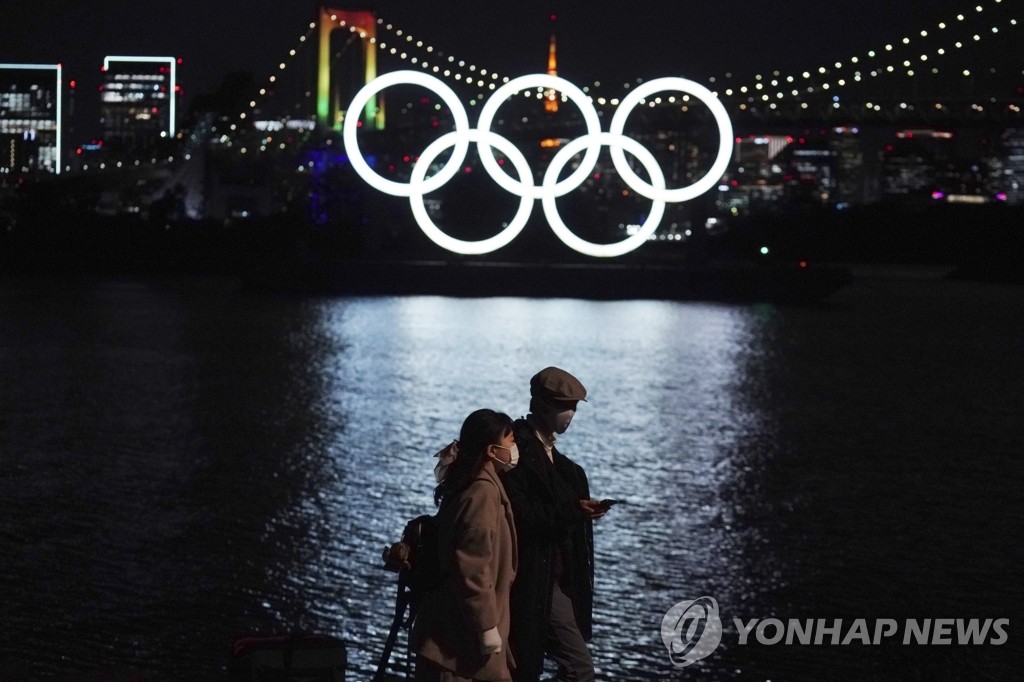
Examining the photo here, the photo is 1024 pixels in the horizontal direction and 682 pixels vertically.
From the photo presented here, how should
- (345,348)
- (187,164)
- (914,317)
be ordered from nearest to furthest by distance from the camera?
(345,348)
(914,317)
(187,164)

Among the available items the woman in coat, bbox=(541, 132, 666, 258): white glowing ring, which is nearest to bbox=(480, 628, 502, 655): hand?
the woman in coat

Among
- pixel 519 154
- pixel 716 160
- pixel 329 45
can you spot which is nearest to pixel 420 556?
pixel 519 154

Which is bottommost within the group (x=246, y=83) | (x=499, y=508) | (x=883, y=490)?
(x=883, y=490)

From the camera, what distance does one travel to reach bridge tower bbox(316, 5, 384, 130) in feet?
216

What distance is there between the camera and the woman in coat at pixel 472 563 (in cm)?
389

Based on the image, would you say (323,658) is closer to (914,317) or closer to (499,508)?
(499,508)

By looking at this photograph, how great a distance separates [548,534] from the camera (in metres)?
4.26

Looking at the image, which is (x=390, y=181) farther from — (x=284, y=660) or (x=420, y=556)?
(x=420, y=556)

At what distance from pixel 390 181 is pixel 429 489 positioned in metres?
30.7

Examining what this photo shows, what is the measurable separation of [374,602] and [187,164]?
2594 inches

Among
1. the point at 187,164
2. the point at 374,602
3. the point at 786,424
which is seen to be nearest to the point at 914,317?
the point at 786,424

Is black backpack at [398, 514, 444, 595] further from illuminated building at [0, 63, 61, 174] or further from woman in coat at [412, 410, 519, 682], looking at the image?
illuminated building at [0, 63, 61, 174]

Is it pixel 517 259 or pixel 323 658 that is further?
pixel 517 259

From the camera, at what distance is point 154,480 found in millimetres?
10625
